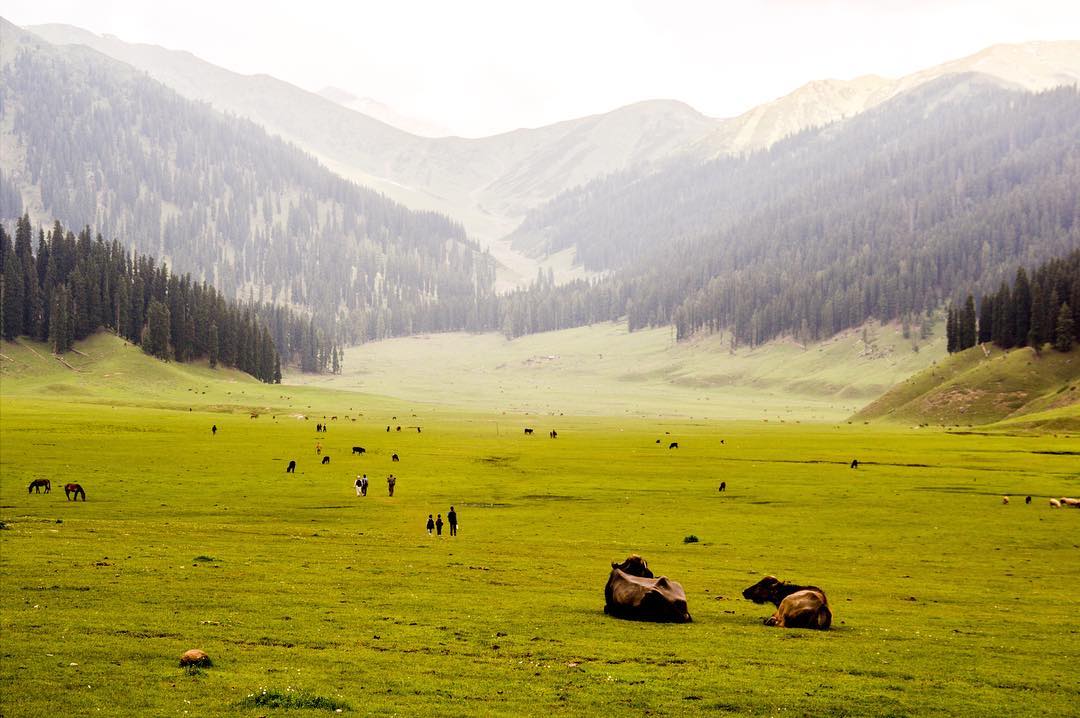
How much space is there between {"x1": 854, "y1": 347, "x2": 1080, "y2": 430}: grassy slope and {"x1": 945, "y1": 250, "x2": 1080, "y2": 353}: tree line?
3.18 metres

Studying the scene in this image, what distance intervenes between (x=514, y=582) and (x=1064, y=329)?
5532 inches

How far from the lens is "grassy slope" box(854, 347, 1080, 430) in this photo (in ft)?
420

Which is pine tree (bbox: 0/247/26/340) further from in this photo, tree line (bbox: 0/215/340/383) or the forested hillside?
tree line (bbox: 0/215/340/383)

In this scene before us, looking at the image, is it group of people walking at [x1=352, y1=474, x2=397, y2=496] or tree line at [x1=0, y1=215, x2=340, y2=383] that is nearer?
group of people walking at [x1=352, y1=474, x2=397, y2=496]

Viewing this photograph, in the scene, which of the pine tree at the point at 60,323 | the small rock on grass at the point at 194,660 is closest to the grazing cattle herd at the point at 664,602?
the small rock on grass at the point at 194,660

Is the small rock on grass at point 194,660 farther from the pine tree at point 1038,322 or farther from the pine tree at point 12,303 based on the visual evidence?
the pine tree at point 12,303

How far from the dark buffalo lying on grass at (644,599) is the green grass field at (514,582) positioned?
75cm

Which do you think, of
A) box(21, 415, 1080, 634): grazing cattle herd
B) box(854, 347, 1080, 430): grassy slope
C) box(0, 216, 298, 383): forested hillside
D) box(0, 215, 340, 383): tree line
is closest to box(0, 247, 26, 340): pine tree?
box(0, 216, 298, 383): forested hillside

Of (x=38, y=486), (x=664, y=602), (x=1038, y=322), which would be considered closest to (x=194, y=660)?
(x=664, y=602)

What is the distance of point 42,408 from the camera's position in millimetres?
111938

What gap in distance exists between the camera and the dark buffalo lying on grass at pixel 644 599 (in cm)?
2540

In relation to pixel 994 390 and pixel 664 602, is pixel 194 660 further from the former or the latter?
pixel 994 390

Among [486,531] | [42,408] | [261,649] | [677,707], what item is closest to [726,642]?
[677,707]

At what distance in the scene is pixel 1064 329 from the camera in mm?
139500
